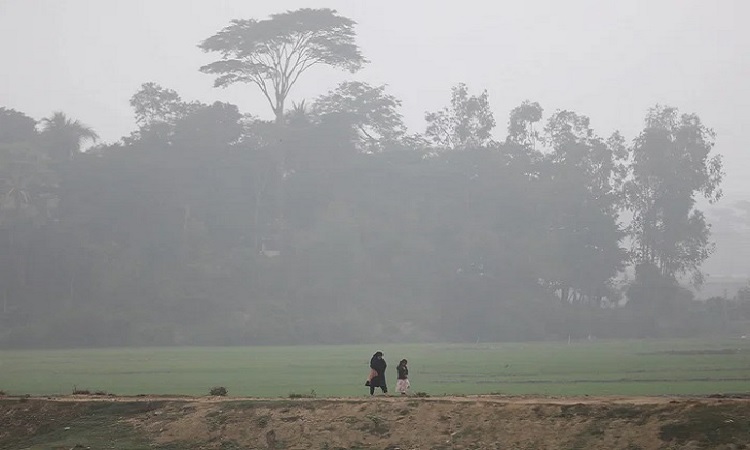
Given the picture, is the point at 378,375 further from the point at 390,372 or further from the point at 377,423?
the point at 390,372

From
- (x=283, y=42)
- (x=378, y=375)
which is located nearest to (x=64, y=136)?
(x=283, y=42)

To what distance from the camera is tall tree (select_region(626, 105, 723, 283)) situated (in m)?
98.6

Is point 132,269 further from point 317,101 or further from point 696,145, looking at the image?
point 696,145

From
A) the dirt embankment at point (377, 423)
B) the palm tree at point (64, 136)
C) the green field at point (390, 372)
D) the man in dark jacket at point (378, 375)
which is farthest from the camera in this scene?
the palm tree at point (64, 136)

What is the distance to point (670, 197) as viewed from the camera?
99500mm

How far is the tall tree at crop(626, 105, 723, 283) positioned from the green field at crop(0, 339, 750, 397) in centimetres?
3560

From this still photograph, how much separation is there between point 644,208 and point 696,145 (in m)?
7.23

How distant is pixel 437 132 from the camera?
10531cm

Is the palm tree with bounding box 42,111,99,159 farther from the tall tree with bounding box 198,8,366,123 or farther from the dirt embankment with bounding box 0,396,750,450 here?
the dirt embankment with bounding box 0,396,750,450

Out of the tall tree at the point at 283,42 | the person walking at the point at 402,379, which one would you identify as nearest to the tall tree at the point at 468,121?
the tall tree at the point at 283,42

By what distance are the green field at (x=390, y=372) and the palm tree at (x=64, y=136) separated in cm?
3106

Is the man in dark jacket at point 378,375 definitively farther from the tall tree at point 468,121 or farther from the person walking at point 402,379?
the tall tree at point 468,121

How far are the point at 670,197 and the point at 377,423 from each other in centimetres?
7855

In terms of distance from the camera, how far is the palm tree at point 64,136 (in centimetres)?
9306
